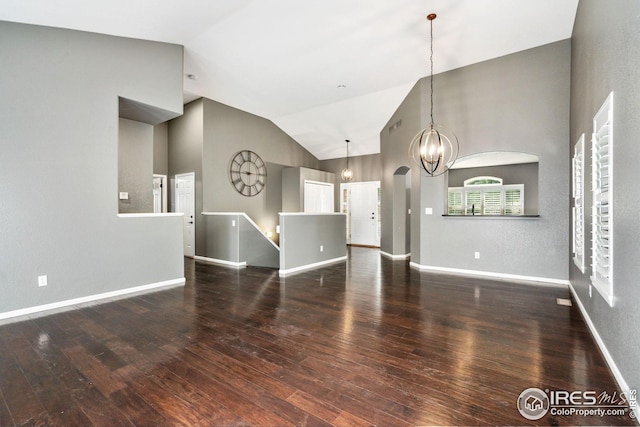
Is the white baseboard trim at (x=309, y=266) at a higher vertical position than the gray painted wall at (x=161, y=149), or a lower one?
lower

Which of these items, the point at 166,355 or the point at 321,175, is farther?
the point at 321,175

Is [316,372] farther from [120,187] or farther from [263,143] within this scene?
[263,143]

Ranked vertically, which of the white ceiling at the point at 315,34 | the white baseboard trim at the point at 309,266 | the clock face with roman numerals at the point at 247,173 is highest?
the white ceiling at the point at 315,34

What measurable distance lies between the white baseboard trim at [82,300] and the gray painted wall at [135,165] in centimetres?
169

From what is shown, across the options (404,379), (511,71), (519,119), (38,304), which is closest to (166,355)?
(404,379)

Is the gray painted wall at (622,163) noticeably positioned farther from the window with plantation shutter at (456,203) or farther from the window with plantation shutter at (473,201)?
the window with plantation shutter at (456,203)

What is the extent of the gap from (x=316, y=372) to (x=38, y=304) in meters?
3.41

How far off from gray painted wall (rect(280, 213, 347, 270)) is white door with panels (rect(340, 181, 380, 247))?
2.48 m

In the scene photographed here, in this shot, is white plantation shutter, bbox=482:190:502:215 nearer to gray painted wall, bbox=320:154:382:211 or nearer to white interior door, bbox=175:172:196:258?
gray painted wall, bbox=320:154:382:211

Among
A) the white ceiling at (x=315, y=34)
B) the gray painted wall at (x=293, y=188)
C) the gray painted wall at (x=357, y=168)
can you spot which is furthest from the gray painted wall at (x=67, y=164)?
the gray painted wall at (x=357, y=168)

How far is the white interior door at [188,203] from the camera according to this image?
22.4ft

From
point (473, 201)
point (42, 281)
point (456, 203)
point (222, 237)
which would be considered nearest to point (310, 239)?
point (222, 237)

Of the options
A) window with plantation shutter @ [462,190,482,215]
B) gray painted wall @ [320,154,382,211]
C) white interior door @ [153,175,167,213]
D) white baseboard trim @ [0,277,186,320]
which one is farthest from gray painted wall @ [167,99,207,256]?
window with plantation shutter @ [462,190,482,215]

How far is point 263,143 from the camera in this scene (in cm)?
792
